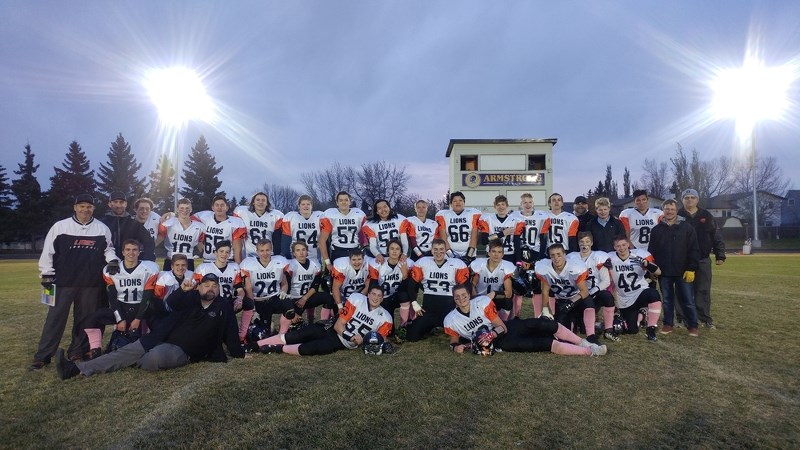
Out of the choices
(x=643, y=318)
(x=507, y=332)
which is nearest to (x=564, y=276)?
(x=507, y=332)

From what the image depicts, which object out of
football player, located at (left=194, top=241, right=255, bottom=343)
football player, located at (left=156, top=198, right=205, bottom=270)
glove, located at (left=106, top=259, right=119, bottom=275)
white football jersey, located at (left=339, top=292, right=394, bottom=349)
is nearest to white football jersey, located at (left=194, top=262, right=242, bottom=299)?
football player, located at (left=194, top=241, right=255, bottom=343)

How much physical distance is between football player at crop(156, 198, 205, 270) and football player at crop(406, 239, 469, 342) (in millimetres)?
3701

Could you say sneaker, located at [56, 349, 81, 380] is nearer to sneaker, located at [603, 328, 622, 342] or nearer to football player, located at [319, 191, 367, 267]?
football player, located at [319, 191, 367, 267]

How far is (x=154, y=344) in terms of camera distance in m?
5.04

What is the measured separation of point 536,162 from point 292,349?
35846 millimetres

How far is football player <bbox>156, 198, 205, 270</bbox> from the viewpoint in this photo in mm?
7008

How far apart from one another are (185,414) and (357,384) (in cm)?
157

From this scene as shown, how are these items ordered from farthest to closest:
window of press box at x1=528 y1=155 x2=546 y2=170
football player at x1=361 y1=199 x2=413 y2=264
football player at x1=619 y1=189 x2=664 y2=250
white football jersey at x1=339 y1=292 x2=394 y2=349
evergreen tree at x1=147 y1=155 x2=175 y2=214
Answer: evergreen tree at x1=147 y1=155 x2=175 y2=214
window of press box at x1=528 y1=155 x2=546 y2=170
football player at x1=361 y1=199 x2=413 y2=264
football player at x1=619 y1=189 x2=664 y2=250
white football jersey at x1=339 y1=292 x2=394 y2=349

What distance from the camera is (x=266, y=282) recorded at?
6.61 m

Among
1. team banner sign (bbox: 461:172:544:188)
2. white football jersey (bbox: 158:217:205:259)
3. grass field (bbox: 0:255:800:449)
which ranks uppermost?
team banner sign (bbox: 461:172:544:188)

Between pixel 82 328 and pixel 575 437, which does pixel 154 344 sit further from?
pixel 575 437

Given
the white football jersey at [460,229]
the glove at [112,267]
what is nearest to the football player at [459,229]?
the white football jersey at [460,229]

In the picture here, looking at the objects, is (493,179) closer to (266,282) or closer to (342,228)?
(342,228)

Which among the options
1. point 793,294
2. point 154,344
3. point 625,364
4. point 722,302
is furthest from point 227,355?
point 793,294
